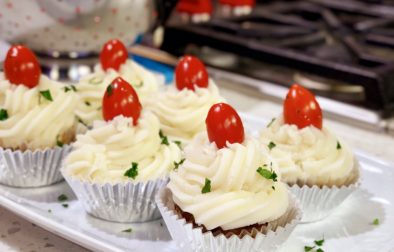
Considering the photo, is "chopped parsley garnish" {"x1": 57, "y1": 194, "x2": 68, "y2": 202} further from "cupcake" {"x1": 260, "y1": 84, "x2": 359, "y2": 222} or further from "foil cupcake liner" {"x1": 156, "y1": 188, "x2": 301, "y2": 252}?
"cupcake" {"x1": 260, "y1": 84, "x2": 359, "y2": 222}

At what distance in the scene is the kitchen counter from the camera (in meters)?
1.44

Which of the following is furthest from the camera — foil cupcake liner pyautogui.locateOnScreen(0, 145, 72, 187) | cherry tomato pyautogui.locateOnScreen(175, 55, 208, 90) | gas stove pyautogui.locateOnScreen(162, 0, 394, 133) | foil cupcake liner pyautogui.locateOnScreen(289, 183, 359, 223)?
gas stove pyautogui.locateOnScreen(162, 0, 394, 133)

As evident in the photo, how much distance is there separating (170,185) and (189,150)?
7cm

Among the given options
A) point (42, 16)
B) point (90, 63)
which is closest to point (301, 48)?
point (90, 63)

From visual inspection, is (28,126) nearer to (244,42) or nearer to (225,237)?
(225,237)

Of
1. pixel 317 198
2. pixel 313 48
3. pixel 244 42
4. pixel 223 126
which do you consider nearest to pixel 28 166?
pixel 223 126

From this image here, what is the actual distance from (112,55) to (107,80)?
7 cm

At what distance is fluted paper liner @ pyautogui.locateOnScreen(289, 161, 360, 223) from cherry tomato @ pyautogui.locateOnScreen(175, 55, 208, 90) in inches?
15.6

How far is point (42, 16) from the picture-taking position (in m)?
2.14

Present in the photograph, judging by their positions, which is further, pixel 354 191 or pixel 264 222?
pixel 354 191

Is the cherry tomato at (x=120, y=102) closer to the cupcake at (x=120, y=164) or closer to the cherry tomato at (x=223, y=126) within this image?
the cupcake at (x=120, y=164)

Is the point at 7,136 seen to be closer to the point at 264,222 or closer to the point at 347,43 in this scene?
the point at 264,222

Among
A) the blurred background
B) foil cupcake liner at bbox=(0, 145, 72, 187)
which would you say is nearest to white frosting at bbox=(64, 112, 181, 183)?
foil cupcake liner at bbox=(0, 145, 72, 187)

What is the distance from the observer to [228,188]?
1303mm
